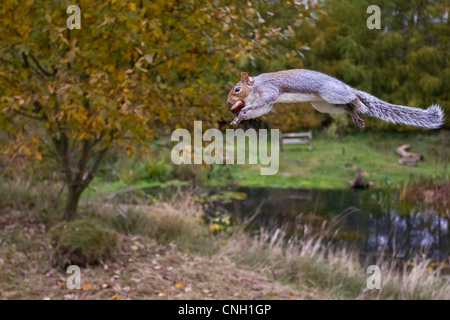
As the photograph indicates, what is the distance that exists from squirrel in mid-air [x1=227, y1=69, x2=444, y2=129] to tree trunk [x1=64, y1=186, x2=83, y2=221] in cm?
566

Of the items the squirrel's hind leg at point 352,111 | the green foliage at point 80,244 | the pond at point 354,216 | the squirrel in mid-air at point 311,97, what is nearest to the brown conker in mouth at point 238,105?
the squirrel in mid-air at point 311,97

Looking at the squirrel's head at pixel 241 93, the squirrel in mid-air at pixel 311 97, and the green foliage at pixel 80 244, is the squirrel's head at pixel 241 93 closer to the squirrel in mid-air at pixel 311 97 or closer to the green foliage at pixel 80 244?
the squirrel in mid-air at pixel 311 97

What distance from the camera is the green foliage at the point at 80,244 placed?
507cm

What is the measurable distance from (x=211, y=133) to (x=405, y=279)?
282 cm

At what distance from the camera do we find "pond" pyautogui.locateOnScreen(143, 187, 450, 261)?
7129mm

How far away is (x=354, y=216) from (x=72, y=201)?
4674 mm

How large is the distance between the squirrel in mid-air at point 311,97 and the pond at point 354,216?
5.78m

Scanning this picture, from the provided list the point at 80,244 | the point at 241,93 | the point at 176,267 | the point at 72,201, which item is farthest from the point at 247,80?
the point at 72,201

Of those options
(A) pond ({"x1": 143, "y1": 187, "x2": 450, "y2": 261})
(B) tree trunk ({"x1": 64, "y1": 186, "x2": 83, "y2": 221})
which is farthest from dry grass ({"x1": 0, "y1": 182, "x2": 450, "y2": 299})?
(A) pond ({"x1": 143, "y1": 187, "x2": 450, "y2": 261})

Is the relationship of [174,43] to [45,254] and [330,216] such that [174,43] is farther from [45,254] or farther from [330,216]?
[330,216]

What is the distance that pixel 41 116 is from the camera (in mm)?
5531

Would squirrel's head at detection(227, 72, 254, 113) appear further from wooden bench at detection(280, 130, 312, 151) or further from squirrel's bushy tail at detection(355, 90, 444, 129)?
wooden bench at detection(280, 130, 312, 151)

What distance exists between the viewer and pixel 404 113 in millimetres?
586

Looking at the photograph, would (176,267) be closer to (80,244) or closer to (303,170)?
(80,244)
